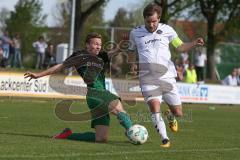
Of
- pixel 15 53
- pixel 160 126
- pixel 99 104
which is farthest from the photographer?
pixel 15 53

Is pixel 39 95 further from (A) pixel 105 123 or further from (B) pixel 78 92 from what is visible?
(A) pixel 105 123

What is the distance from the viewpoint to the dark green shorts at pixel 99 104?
12789 millimetres

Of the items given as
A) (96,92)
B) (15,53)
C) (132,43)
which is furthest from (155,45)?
(15,53)

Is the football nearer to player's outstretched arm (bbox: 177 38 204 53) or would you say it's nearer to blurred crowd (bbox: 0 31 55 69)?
player's outstretched arm (bbox: 177 38 204 53)

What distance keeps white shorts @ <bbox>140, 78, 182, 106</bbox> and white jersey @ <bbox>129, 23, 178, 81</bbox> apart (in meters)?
0.13

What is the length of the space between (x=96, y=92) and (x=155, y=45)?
4.73ft

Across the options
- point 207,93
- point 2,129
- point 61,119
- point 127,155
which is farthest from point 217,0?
point 127,155

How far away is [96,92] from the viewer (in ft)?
42.1

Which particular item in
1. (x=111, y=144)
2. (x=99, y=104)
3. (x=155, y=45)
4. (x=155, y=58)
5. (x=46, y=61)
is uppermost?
(x=46, y=61)

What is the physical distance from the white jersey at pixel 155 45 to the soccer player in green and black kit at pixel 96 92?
0.74 meters

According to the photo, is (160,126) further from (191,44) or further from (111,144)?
(191,44)

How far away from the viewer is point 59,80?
24.9 m

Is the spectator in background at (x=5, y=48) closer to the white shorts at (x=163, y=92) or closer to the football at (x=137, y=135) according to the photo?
the white shorts at (x=163, y=92)

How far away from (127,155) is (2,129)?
4.87 meters
